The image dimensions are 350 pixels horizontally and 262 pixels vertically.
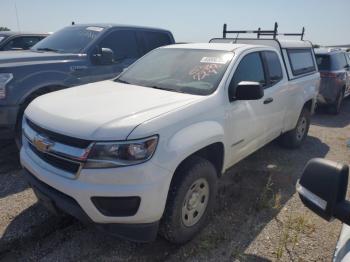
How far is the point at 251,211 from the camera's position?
3557 millimetres

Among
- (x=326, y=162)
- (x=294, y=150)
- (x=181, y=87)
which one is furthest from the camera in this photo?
(x=294, y=150)

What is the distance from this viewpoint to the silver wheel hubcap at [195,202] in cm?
281

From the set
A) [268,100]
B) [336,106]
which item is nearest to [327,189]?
[268,100]

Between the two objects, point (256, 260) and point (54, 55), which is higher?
point (54, 55)

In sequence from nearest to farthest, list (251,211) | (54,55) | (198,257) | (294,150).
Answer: (198,257) < (251,211) < (54,55) < (294,150)

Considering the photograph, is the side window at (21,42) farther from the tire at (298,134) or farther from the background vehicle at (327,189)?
the background vehicle at (327,189)

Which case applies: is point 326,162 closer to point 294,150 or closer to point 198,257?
point 198,257

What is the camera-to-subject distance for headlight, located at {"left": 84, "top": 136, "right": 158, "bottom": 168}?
90.3 inches

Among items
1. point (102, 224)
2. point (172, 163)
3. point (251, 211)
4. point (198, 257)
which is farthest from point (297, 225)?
point (102, 224)

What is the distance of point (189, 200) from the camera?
9.29 ft

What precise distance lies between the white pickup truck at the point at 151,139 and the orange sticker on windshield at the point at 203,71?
11 mm

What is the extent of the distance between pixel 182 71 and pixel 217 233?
1742 millimetres

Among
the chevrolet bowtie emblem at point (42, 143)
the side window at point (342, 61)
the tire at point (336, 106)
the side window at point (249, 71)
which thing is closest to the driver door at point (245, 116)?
the side window at point (249, 71)

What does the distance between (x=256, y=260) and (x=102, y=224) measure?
1.37 meters
